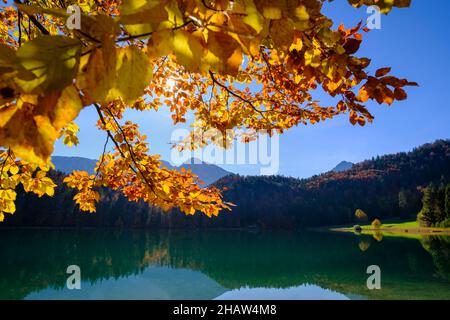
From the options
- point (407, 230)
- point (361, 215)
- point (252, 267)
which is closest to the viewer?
point (252, 267)

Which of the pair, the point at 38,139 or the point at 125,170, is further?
the point at 125,170

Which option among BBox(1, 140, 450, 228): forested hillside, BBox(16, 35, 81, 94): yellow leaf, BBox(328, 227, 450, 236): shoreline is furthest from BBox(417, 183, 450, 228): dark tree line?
BBox(16, 35, 81, 94): yellow leaf

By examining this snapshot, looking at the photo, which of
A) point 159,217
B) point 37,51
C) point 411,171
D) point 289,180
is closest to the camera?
point 37,51

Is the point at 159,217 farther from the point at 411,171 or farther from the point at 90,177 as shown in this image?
the point at 411,171

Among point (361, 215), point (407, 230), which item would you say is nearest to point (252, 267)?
point (407, 230)

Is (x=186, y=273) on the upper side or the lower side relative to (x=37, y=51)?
lower

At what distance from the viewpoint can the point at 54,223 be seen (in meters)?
85.4

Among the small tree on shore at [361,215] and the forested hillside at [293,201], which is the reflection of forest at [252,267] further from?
the small tree on shore at [361,215]

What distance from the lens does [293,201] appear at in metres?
118

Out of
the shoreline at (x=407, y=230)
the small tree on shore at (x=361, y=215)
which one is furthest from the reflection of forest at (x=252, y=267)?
the small tree on shore at (x=361, y=215)

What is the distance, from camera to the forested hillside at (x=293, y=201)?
281 ft

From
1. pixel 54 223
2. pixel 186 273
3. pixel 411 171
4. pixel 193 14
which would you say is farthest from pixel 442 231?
pixel 54 223

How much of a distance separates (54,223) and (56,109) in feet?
331

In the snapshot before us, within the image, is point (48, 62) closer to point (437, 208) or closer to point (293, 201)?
point (437, 208)
